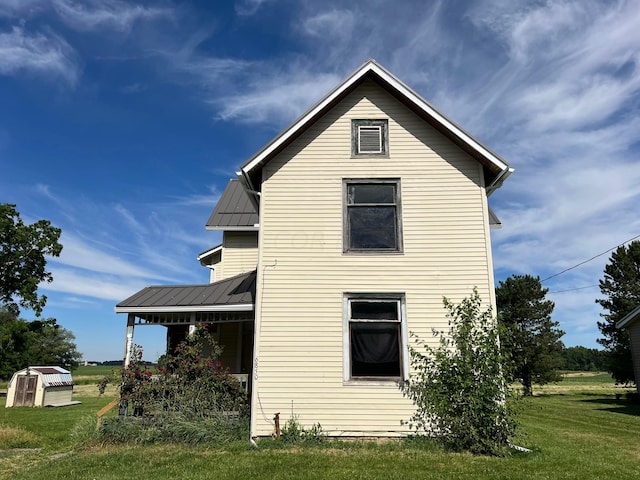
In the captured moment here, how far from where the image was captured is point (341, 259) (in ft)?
31.7

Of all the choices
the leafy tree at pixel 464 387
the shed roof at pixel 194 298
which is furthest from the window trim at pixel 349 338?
the shed roof at pixel 194 298

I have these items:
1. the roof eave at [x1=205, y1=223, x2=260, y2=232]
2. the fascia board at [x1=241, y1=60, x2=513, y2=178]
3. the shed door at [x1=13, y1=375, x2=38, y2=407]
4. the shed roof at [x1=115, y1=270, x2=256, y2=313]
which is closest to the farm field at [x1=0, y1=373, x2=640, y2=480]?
the shed roof at [x1=115, y1=270, x2=256, y2=313]

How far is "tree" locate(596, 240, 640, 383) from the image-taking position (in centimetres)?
3025

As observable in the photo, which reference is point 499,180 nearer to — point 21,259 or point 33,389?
point 33,389

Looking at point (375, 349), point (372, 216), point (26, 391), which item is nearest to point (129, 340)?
point (375, 349)

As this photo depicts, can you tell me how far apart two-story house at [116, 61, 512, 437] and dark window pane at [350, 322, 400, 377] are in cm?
2

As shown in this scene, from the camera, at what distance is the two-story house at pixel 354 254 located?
8.99 metres

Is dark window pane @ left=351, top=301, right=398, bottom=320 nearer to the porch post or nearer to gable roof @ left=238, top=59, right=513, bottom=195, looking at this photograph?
gable roof @ left=238, top=59, right=513, bottom=195

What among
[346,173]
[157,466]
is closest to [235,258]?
[346,173]

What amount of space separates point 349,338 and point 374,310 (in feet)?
2.65

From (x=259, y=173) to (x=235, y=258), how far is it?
5.27 meters

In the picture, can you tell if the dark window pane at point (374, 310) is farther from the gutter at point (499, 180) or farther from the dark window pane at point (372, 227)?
the gutter at point (499, 180)

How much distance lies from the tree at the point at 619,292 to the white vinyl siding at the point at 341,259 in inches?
1037

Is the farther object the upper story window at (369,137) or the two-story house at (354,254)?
the upper story window at (369,137)
